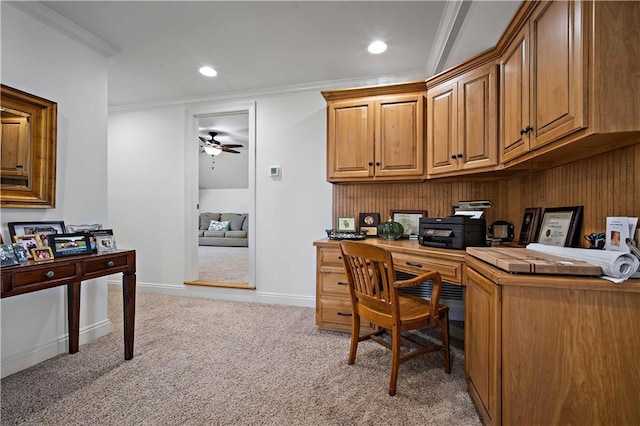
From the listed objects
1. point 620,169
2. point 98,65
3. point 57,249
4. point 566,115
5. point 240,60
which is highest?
point 240,60

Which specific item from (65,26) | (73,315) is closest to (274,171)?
(65,26)

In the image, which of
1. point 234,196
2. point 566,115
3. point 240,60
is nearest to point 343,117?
point 240,60

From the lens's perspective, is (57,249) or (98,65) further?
(98,65)

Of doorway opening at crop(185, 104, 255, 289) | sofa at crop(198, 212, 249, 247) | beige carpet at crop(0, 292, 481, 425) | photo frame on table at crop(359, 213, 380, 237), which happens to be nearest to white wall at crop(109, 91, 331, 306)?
photo frame on table at crop(359, 213, 380, 237)

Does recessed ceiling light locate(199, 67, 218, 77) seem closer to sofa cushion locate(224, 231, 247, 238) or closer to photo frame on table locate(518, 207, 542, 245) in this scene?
photo frame on table locate(518, 207, 542, 245)

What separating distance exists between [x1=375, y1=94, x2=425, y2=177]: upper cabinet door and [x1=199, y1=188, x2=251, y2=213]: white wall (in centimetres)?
676

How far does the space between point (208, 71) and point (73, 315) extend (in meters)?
2.45

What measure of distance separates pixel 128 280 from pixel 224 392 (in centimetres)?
105

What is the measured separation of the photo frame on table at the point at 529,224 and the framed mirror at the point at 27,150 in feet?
11.3

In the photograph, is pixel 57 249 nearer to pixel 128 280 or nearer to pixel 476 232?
pixel 128 280

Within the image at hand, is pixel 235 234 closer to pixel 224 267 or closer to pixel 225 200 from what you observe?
pixel 225 200

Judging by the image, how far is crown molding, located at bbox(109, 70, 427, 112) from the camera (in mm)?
2975

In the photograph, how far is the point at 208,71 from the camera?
9.70ft

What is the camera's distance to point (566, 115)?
1.25 metres
